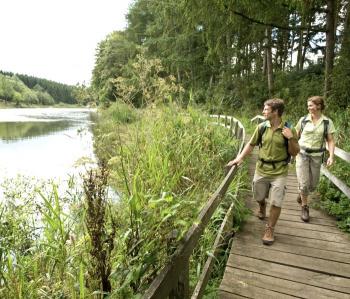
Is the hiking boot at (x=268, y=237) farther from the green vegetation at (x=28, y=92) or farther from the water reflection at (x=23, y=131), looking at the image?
the green vegetation at (x=28, y=92)

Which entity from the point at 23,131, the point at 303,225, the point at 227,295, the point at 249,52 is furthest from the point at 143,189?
the point at 23,131

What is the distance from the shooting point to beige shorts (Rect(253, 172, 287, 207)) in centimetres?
348

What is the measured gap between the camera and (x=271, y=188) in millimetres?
3590

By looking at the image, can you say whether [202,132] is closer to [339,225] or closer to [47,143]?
[339,225]

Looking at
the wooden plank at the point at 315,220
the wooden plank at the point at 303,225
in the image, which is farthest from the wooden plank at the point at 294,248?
the wooden plank at the point at 315,220

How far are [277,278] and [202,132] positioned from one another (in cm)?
358

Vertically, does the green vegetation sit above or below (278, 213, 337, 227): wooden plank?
above

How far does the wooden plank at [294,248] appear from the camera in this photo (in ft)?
10.7

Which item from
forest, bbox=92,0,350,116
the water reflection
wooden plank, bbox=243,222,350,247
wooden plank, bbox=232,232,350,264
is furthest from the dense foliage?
the water reflection

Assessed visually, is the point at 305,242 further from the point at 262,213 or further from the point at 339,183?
the point at 339,183

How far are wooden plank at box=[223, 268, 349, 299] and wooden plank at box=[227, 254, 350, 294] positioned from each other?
55mm

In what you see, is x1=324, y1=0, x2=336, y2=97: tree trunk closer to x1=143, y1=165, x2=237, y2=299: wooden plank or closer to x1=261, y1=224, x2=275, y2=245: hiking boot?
x1=261, y1=224, x2=275, y2=245: hiking boot

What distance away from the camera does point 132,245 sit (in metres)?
1.76

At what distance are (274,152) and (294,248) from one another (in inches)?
46.4
